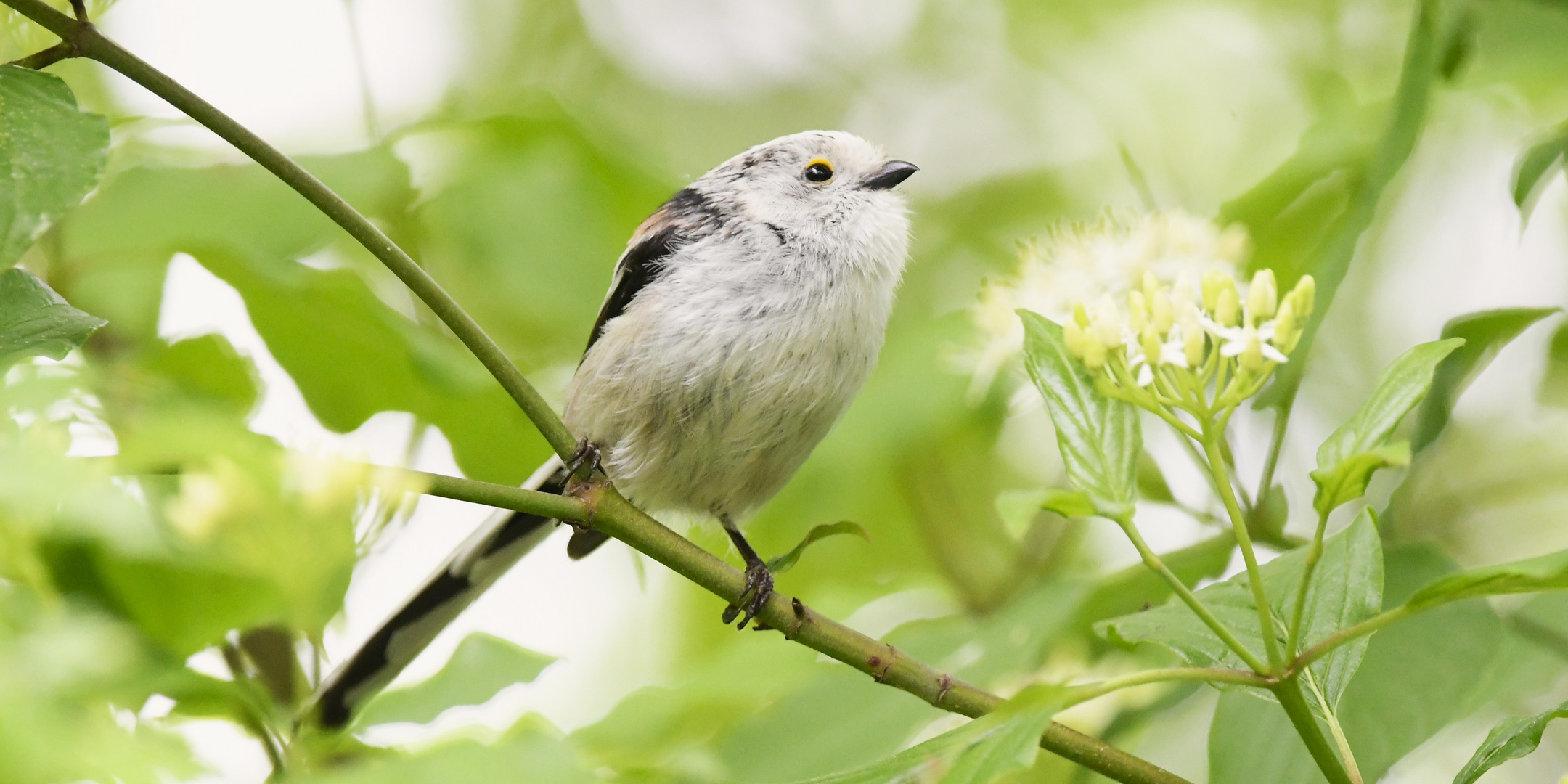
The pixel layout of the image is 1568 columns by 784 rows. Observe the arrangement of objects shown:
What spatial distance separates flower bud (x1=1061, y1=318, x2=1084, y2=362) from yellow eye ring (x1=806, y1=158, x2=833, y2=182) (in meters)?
1.79

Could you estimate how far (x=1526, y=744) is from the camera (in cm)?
149

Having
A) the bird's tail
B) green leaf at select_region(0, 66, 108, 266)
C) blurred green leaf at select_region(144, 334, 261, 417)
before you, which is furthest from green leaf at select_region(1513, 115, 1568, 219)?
blurred green leaf at select_region(144, 334, 261, 417)

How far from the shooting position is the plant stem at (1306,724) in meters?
1.35

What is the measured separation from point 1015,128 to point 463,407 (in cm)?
258

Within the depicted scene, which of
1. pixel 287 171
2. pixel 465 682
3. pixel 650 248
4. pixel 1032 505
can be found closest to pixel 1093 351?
pixel 1032 505

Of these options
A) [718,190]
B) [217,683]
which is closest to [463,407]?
[217,683]

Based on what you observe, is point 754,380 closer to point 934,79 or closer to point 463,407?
point 463,407

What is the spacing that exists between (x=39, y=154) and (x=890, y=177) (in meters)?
2.21

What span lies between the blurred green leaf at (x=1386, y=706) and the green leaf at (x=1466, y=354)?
0.41m

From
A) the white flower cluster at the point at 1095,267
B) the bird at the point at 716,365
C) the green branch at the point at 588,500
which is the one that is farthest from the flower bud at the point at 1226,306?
the bird at the point at 716,365

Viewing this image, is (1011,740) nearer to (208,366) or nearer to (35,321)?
(35,321)

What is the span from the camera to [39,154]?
1.32 meters

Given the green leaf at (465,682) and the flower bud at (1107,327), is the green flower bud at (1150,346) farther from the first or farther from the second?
the green leaf at (465,682)

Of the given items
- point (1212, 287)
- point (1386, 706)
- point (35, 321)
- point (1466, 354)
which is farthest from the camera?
point (1466, 354)
